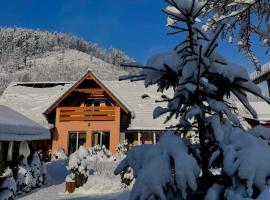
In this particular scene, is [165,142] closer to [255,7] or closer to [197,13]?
[197,13]

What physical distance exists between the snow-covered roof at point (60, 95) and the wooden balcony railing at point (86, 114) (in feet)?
3.74

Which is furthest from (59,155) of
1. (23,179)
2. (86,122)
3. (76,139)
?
(23,179)

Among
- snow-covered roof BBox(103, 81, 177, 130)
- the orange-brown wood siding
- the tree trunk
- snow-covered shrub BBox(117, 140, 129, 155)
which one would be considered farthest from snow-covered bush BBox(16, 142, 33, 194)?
the tree trunk

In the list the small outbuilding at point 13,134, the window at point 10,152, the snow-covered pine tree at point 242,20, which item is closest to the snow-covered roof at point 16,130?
the small outbuilding at point 13,134

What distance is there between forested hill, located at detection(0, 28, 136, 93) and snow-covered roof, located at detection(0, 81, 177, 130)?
87.1 m

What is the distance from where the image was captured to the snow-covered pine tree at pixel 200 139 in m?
2.02

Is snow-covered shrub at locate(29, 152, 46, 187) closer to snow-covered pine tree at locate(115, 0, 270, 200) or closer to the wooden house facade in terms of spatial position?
the wooden house facade

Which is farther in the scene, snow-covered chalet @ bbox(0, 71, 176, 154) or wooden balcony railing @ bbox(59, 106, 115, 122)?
wooden balcony railing @ bbox(59, 106, 115, 122)

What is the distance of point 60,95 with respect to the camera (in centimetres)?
2245

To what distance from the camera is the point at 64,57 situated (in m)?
160

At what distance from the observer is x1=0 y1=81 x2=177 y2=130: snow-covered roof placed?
2255 cm

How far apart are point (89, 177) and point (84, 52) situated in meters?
161

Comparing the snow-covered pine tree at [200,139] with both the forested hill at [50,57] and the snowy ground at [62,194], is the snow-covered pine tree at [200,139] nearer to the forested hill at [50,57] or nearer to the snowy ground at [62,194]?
the snowy ground at [62,194]

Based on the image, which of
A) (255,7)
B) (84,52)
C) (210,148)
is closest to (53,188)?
(255,7)
